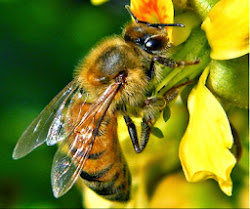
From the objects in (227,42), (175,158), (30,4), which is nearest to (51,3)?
(30,4)

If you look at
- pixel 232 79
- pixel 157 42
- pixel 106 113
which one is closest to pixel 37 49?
pixel 106 113

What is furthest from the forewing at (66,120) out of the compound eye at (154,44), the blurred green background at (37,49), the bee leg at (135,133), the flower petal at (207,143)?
the blurred green background at (37,49)

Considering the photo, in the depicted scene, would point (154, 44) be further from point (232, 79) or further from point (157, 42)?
point (232, 79)

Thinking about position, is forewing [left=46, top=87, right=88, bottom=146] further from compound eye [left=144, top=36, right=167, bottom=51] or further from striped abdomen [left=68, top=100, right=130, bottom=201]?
compound eye [left=144, top=36, right=167, bottom=51]

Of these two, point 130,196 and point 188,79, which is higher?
point 188,79

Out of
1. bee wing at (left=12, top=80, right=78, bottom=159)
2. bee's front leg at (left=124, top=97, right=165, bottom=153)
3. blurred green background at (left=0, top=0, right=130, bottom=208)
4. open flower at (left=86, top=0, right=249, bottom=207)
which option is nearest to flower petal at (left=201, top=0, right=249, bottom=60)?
open flower at (left=86, top=0, right=249, bottom=207)

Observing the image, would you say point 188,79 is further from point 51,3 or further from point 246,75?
point 51,3

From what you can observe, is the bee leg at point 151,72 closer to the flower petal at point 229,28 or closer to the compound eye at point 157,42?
the compound eye at point 157,42
